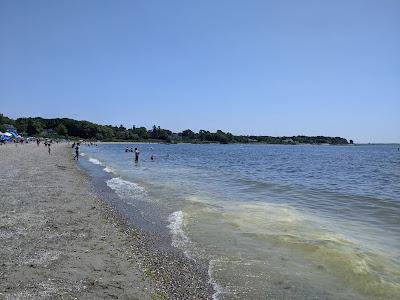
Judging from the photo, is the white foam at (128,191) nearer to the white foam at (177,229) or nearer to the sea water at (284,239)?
the sea water at (284,239)

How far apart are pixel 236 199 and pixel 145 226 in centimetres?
857

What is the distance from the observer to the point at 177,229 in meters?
12.7

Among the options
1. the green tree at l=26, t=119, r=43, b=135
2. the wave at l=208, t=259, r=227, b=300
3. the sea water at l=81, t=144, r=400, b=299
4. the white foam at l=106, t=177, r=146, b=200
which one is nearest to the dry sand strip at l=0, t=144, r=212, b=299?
the wave at l=208, t=259, r=227, b=300

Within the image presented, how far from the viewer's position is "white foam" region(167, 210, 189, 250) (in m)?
11.0

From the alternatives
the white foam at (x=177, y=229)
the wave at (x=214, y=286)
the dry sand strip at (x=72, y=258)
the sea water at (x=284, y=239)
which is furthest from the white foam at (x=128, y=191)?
the wave at (x=214, y=286)

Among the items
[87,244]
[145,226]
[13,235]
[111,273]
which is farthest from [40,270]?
[145,226]

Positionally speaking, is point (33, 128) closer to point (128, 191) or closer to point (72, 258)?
point (128, 191)

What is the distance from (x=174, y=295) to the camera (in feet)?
22.9

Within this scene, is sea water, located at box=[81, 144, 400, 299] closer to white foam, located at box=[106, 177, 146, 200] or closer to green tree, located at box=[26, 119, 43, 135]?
white foam, located at box=[106, 177, 146, 200]

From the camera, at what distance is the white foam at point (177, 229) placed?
10963 mm

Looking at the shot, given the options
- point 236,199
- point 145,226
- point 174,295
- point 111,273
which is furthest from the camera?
point 236,199

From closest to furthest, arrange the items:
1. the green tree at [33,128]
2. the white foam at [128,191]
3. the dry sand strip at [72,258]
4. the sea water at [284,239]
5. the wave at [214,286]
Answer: the dry sand strip at [72,258], the wave at [214,286], the sea water at [284,239], the white foam at [128,191], the green tree at [33,128]

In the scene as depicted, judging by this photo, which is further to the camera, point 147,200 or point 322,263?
point 147,200

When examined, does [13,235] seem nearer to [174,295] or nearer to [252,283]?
[174,295]
